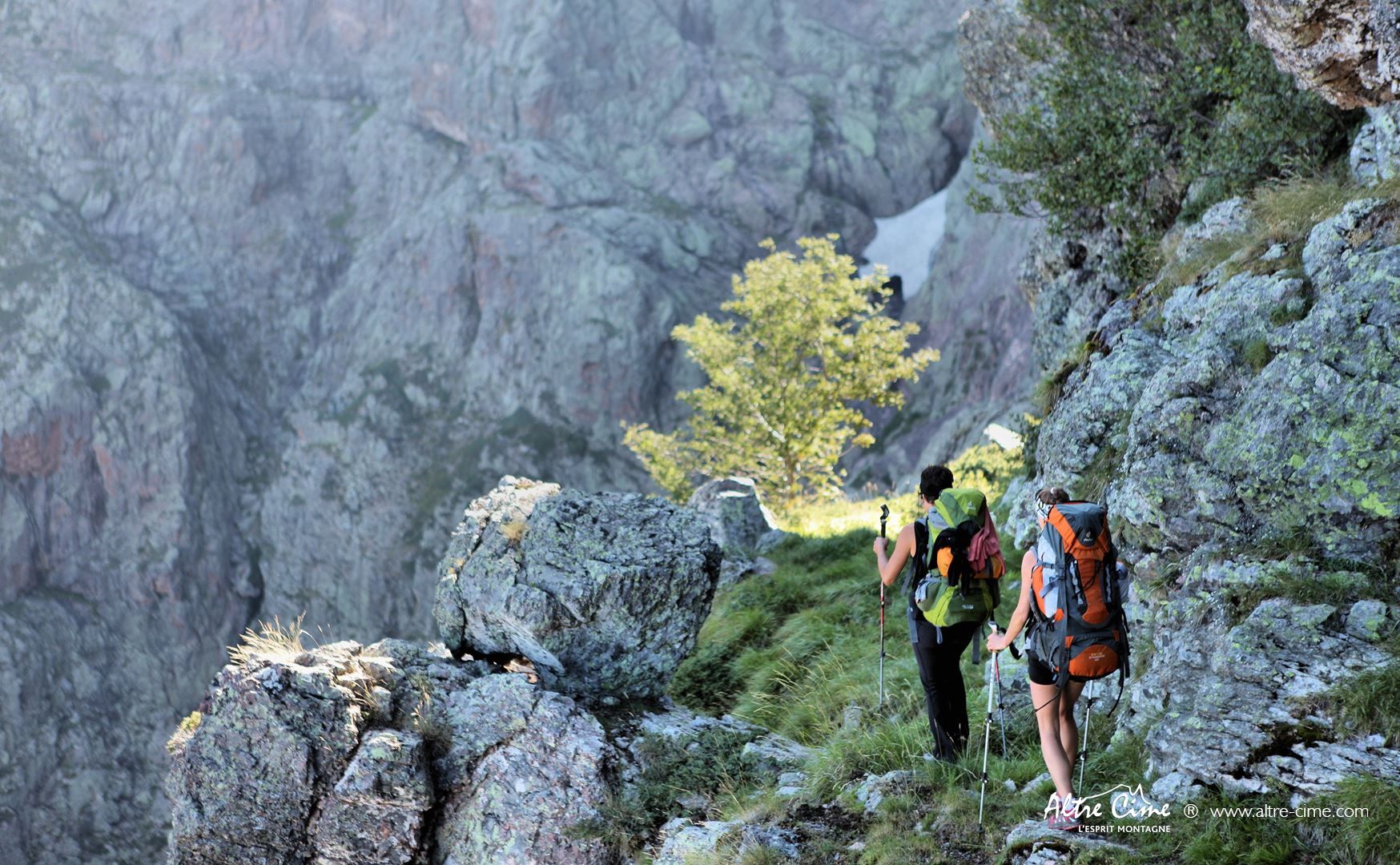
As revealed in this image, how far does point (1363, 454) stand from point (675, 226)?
7230 cm

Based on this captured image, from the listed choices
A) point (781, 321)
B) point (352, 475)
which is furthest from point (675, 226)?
point (781, 321)

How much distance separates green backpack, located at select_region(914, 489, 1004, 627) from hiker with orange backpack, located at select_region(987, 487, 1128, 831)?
102 centimetres

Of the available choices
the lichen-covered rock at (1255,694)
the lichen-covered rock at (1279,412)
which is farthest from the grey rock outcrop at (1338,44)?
the lichen-covered rock at (1255,694)

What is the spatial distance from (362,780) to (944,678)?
5663 mm

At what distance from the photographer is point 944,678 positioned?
8828mm

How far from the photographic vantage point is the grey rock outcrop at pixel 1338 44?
1123 centimetres

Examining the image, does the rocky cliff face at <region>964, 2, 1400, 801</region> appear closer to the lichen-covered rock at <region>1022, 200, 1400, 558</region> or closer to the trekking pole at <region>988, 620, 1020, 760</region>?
the lichen-covered rock at <region>1022, 200, 1400, 558</region>

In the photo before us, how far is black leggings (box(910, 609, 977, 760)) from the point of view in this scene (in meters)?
8.62

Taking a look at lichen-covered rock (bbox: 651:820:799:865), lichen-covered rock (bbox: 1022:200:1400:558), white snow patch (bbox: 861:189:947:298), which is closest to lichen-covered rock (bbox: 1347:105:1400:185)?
lichen-covered rock (bbox: 1022:200:1400:558)

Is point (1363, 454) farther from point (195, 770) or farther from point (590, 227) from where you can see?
point (590, 227)

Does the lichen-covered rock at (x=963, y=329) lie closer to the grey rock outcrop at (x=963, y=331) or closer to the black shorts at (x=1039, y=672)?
the grey rock outcrop at (x=963, y=331)

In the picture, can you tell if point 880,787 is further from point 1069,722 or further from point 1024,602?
point 1024,602

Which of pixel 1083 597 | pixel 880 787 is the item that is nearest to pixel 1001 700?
pixel 880 787

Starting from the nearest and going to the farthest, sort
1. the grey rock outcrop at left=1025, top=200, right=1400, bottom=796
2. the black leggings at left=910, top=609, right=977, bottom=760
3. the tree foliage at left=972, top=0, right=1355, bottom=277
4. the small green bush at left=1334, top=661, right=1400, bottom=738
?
the small green bush at left=1334, top=661, right=1400, bottom=738, the grey rock outcrop at left=1025, top=200, right=1400, bottom=796, the black leggings at left=910, top=609, right=977, bottom=760, the tree foliage at left=972, top=0, right=1355, bottom=277
